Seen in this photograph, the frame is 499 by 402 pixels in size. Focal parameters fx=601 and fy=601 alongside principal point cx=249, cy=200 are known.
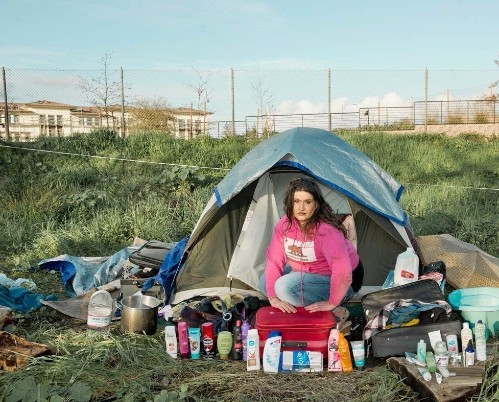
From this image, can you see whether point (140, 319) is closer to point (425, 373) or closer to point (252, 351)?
point (252, 351)

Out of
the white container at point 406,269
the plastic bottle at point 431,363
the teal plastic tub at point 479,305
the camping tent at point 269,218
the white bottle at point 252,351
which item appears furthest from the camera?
the camping tent at point 269,218

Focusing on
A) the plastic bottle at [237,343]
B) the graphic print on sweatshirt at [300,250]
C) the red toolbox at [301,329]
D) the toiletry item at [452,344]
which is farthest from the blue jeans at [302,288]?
the toiletry item at [452,344]

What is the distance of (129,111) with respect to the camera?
1576 cm

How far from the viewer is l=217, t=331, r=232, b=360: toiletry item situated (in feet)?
13.3

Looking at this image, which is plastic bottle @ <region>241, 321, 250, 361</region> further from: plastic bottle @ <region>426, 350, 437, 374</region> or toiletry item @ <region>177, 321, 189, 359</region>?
plastic bottle @ <region>426, 350, 437, 374</region>

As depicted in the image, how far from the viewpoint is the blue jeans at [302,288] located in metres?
4.27

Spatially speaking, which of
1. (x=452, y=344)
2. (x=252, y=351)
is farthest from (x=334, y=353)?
(x=452, y=344)

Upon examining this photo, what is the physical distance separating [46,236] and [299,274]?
15.3 feet

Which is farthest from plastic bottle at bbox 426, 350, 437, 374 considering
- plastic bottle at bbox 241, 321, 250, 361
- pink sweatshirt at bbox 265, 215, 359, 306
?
plastic bottle at bbox 241, 321, 250, 361

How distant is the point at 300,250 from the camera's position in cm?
432

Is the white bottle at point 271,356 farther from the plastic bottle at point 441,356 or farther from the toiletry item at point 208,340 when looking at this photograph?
the plastic bottle at point 441,356

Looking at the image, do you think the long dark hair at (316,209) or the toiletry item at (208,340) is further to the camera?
the long dark hair at (316,209)

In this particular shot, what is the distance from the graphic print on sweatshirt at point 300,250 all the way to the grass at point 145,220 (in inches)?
34.4

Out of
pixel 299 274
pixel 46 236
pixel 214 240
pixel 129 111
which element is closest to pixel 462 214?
pixel 214 240
